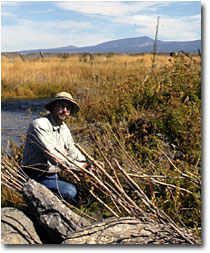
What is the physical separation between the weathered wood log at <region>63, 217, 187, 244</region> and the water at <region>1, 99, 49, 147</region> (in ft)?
12.9

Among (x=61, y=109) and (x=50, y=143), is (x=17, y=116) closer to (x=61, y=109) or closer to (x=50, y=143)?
(x=61, y=109)

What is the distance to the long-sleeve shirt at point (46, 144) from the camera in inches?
157

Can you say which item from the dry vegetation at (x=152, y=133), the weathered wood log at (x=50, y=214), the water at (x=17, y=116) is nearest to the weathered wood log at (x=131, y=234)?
the dry vegetation at (x=152, y=133)

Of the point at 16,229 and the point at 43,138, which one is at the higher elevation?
the point at 43,138

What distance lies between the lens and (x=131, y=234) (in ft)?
9.30

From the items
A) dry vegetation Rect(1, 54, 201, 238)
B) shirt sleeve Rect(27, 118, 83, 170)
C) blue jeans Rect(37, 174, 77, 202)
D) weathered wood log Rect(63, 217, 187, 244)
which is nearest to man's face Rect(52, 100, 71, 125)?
shirt sleeve Rect(27, 118, 83, 170)

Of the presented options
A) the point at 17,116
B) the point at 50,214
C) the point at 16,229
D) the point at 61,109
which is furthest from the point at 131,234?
the point at 17,116

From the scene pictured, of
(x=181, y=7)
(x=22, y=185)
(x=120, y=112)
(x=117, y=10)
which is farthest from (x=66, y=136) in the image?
(x=120, y=112)

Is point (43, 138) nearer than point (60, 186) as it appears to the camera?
Yes

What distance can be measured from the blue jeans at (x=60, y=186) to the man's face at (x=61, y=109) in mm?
589

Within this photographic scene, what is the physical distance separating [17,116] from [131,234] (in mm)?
6447

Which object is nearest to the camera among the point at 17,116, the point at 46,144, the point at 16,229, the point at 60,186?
the point at 16,229

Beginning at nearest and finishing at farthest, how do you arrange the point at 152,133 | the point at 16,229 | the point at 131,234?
the point at 131,234 < the point at 16,229 < the point at 152,133

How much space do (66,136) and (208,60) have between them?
1680mm
